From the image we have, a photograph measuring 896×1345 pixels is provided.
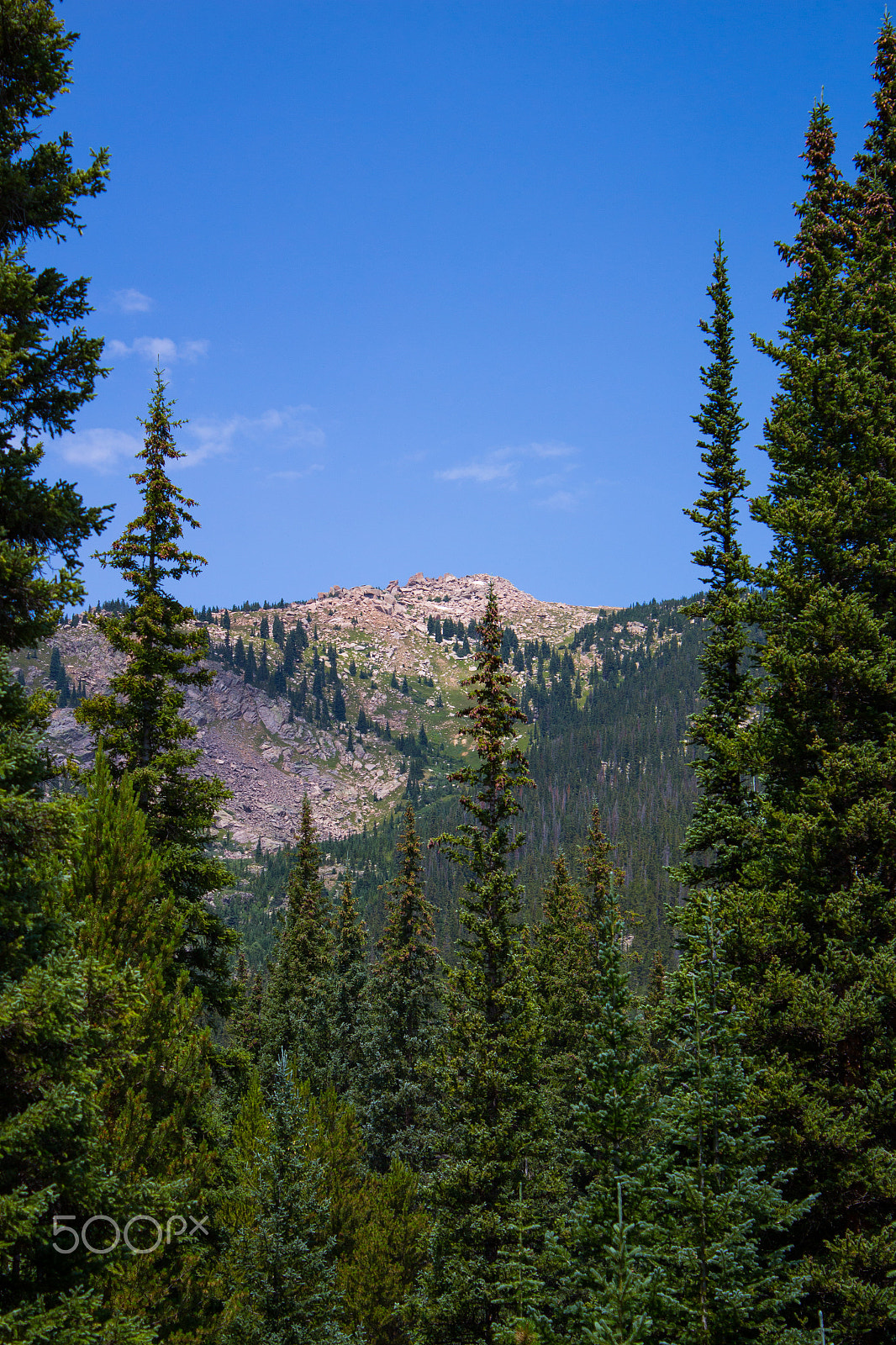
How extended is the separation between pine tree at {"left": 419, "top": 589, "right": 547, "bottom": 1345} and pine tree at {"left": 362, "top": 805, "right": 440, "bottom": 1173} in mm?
12686

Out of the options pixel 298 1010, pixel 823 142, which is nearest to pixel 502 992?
pixel 823 142

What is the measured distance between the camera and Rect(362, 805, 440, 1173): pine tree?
34.0 metres

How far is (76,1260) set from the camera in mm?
7758

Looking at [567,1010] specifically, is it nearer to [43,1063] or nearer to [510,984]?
[510,984]

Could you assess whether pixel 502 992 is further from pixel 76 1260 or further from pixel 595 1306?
pixel 76 1260

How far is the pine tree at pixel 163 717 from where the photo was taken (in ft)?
59.0

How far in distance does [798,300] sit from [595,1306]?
19.1 metres

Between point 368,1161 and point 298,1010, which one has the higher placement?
point 298,1010

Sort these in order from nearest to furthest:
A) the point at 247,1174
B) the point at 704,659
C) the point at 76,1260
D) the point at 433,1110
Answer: the point at 76,1260
the point at 247,1174
the point at 704,659
the point at 433,1110

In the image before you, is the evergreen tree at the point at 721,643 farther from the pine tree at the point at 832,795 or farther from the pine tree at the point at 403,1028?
the pine tree at the point at 403,1028

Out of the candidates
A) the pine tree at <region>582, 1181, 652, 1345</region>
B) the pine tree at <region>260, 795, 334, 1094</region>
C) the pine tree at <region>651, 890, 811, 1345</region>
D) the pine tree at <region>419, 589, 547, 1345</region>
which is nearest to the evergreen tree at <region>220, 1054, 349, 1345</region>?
the pine tree at <region>419, 589, 547, 1345</region>

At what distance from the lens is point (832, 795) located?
12922 mm

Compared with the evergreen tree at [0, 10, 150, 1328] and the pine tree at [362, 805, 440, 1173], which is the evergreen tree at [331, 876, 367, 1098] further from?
the evergreen tree at [0, 10, 150, 1328]

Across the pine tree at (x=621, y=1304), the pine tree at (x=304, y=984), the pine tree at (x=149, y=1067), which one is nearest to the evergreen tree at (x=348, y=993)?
the pine tree at (x=304, y=984)
